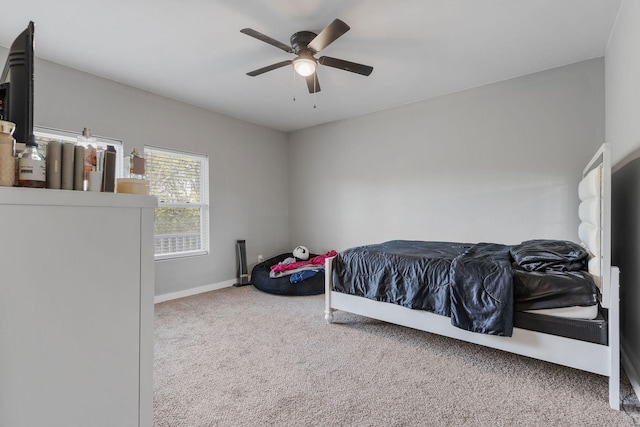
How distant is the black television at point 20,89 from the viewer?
3.11 feet

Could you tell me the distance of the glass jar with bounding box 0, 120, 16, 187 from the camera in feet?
2.70

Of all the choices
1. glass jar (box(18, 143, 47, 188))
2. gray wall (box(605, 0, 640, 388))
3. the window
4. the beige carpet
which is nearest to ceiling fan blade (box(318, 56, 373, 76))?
gray wall (box(605, 0, 640, 388))

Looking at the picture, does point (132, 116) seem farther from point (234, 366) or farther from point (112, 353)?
point (112, 353)

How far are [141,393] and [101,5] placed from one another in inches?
102

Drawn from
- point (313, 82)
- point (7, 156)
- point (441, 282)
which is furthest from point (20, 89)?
point (441, 282)

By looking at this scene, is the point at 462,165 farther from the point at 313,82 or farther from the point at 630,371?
the point at 630,371

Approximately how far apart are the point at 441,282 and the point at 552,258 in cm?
73

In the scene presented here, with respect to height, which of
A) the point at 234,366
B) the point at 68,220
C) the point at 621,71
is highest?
the point at 621,71

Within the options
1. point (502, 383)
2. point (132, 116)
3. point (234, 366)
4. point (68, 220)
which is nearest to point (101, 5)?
point (132, 116)

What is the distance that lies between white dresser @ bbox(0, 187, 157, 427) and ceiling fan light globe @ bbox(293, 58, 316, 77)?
195 centimetres

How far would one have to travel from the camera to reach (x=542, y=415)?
1664 millimetres

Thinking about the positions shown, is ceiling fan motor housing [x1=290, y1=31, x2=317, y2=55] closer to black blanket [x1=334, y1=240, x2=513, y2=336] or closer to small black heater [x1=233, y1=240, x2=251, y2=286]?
black blanket [x1=334, y1=240, x2=513, y2=336]

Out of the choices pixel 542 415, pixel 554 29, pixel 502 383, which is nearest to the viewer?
pixel 542 415

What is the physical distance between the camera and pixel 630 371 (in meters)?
2.00
